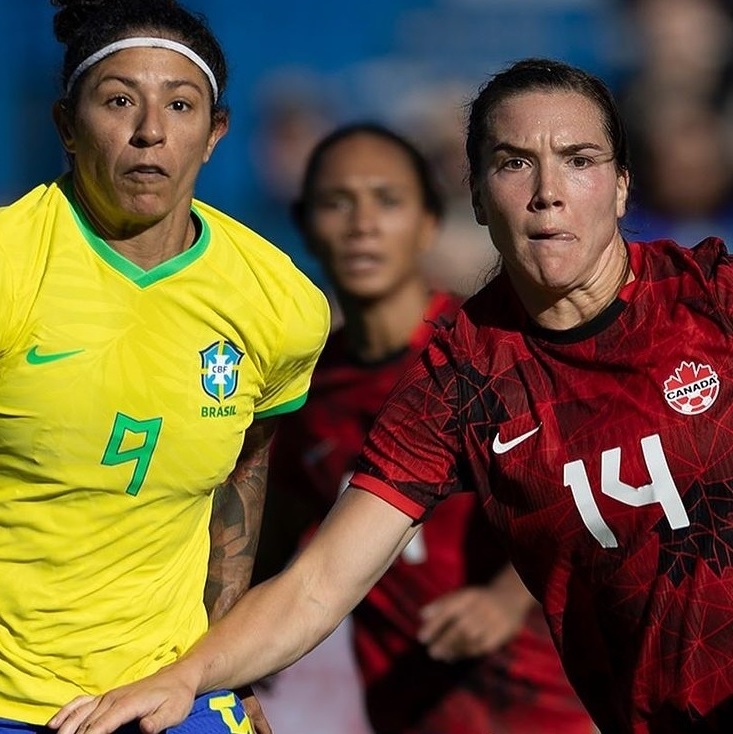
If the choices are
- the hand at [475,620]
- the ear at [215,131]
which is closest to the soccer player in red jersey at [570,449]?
the ear at [215,131]

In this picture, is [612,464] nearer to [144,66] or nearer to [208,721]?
[208,721]

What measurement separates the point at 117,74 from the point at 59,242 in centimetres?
37

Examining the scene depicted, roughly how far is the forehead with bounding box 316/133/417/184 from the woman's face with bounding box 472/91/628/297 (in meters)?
2.67

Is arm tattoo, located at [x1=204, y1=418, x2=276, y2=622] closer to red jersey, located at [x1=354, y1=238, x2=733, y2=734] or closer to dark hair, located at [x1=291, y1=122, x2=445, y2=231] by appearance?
red jersey, located at [x1=354, y1=238, x2=733, y2=734]

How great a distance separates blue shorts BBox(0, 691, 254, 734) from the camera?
3814 mm

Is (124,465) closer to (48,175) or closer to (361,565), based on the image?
(361,565)

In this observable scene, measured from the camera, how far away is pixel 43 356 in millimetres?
3709

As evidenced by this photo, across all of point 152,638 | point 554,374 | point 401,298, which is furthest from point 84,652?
point 401,298

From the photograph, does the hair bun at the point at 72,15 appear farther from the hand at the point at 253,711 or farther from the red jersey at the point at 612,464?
the hand at the point at 253,711

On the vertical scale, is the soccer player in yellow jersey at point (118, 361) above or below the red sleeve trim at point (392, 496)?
above

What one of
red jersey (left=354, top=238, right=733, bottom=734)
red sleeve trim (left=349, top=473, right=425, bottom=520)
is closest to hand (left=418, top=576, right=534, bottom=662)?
red jersey (left=354, top=238, right=733, bottom=734)

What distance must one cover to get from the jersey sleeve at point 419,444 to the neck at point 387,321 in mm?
2527

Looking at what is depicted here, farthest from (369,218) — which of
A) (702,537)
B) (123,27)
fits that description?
(702,537)

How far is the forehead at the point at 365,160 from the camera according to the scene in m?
6.52
